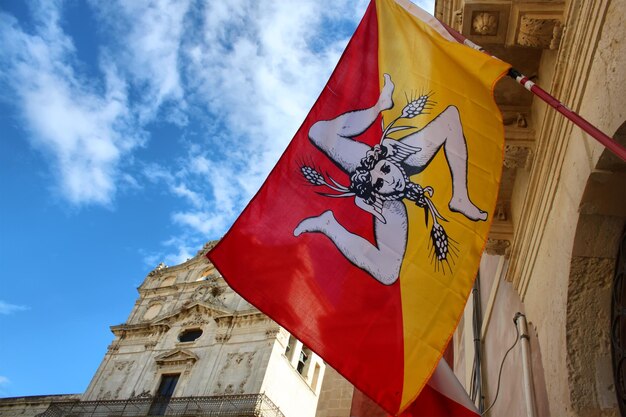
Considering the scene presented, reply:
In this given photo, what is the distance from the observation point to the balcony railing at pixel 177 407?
23953 millimetres

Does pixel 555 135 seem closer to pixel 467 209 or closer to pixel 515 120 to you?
pixel 515 120

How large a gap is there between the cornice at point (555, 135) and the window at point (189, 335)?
26.4 meters

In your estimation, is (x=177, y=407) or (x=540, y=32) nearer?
(x=540, y=32)

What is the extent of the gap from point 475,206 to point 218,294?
2939 cm

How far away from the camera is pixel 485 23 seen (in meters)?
4.80

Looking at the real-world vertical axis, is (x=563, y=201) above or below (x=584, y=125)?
above

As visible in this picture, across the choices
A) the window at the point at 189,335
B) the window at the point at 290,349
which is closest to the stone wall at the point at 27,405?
the window at the point at 189,335

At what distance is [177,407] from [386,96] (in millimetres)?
24548

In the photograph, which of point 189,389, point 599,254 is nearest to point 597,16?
point 599,254

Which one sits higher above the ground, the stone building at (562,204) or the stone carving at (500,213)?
the stone carving at (500,213)

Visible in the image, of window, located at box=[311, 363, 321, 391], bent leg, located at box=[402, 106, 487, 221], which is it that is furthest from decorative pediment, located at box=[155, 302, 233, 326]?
bent leg, located at box=[402, 106, 487, 221]

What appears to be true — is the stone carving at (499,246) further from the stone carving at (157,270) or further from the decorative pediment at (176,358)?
the stone carving at (157,270)

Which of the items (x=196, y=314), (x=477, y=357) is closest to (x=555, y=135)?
(x=477, y=357)

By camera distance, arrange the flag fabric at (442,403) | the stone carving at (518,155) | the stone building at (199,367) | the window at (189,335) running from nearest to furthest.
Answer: the flag fabric at (442,403), the stone carving at (518,155), the stone building at (199,367), the window at (189,335)
